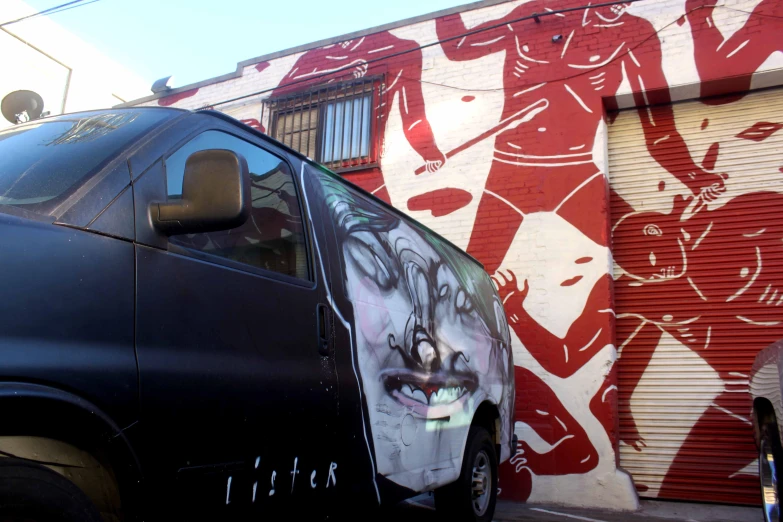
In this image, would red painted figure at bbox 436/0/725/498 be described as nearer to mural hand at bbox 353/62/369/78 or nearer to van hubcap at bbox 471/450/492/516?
mural hand at bbox 353/62/369/78

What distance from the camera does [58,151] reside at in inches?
87.7

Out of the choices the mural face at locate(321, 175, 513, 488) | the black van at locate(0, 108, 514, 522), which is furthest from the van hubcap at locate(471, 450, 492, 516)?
the black van at locate(0, 108, 514, 522)

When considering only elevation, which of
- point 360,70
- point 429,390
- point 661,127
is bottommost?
point 429,390

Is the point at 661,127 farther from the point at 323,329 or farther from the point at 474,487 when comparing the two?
the point at 323,329

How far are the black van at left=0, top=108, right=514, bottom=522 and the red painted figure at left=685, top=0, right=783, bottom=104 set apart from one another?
568 cm

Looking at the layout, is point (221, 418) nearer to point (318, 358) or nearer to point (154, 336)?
point (154, 336)

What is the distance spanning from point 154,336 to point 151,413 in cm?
24

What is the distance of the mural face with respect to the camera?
127 inches

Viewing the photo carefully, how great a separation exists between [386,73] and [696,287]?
511cm

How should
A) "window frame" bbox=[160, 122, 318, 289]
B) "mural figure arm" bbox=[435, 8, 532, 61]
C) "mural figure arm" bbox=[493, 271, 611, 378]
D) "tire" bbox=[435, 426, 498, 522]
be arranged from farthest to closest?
"mural figure arm" bbox=[435, 8, 532, 61]
"mural figure arm" bbox=[493, 271, 611, 378]
"tire" bbox=[435, 426, 498, 522]
"window frame" bbox=[160, 122, 318, 289]

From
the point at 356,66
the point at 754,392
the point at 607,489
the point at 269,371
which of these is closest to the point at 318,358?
the point at 269,371

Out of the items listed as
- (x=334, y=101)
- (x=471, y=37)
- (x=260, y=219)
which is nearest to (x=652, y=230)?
(x=471, y=37)

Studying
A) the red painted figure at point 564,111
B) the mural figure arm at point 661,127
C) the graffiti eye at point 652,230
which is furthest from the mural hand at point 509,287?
the mural figure arm at point 661,127

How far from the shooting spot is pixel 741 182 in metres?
7.40
